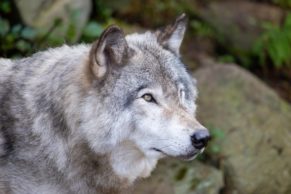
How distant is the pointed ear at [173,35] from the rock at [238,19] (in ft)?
16.1

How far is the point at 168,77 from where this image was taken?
4859 mm

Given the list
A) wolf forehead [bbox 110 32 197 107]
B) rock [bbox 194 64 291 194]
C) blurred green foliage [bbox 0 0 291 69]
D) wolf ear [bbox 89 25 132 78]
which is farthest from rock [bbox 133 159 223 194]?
blurred green foliage [bbox 0 0 291 69]

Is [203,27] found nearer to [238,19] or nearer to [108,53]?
[238,19]

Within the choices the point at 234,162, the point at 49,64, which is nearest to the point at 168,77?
the point at 49,64

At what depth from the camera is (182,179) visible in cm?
693

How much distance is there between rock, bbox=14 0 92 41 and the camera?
7.64 metres

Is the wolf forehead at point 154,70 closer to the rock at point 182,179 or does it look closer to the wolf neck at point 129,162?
the wolf neck at point 129,162

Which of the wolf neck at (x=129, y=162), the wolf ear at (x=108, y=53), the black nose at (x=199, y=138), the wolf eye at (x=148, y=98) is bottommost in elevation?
the wolf neck at (x=129, y=162)

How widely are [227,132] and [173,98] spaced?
9.62ft

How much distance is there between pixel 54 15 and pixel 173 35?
2.96m

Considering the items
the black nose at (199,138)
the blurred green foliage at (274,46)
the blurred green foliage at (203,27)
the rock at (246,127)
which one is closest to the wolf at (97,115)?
the black nose at (199,138)

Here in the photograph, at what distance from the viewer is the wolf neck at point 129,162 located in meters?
4.89

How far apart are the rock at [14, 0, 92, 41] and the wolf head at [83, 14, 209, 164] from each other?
10.1 ft

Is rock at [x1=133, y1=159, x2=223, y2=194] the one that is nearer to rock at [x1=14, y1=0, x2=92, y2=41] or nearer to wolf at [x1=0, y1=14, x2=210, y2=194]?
wolf at [x1=0, y1=14, x2=210, y2=194]
